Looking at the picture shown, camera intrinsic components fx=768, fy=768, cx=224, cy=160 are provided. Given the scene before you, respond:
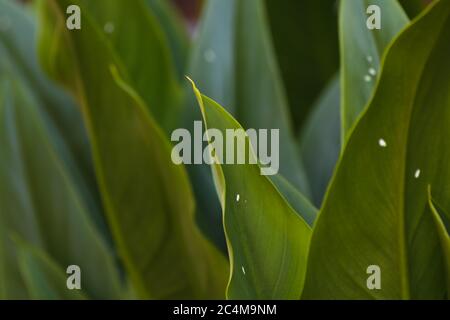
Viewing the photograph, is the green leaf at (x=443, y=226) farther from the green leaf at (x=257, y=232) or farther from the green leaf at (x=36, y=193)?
the green leaf at (x=36, y=193)

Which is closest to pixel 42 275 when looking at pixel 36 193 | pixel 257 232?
pixel 36 193

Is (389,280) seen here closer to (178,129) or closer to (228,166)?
(228,166)

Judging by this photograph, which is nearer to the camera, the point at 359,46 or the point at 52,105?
the point at 359,46

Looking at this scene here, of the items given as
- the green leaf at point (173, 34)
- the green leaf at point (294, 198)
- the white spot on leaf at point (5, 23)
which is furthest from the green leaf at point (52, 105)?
the green leaf at point (294, 198)

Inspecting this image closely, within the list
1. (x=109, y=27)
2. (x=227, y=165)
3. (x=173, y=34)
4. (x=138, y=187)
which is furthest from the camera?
(x=173, y=34)

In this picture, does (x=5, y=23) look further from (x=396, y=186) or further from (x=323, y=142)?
(x=396, y=186)

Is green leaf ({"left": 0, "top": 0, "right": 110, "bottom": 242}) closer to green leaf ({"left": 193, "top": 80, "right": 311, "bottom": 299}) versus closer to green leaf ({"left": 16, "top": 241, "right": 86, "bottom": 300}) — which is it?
green leaf ({"left": 16, "top": 241, "right": 86, "bottom": 300})
